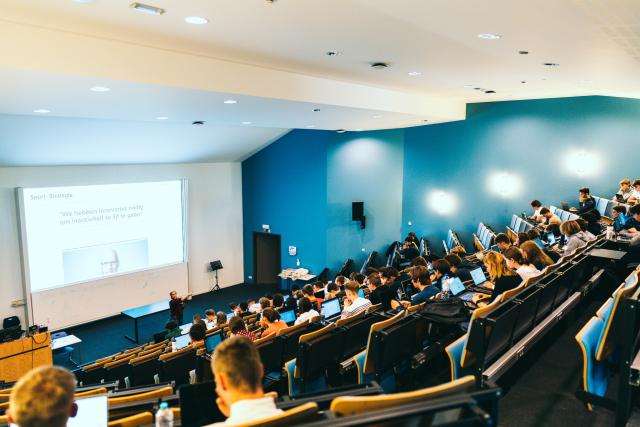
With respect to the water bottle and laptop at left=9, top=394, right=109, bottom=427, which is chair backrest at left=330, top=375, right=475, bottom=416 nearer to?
the water bottle

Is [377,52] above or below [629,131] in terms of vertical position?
above

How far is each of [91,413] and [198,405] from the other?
0.51m

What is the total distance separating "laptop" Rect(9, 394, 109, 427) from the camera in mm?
2219

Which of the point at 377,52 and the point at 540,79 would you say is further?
the point at 540,79

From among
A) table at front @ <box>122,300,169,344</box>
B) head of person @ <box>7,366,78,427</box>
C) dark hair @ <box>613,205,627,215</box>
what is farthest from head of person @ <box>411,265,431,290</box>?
table at front @ <box>122,300,169,344</box>

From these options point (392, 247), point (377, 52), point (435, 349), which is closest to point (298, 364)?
point (435, 349)

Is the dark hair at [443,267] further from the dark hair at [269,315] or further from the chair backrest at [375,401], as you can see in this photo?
the chair backrest at [375,401]

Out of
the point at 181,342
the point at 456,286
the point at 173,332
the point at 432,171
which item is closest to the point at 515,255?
the point at 456,286

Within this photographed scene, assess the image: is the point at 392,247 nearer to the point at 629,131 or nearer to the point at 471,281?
the point at 629,131

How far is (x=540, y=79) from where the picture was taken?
7.80m

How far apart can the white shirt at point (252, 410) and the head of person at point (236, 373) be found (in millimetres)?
39

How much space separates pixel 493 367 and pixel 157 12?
401 centimetres

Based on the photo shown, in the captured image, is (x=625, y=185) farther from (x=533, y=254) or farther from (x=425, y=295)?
(x=425, y=295)

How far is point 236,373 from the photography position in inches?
70.5
